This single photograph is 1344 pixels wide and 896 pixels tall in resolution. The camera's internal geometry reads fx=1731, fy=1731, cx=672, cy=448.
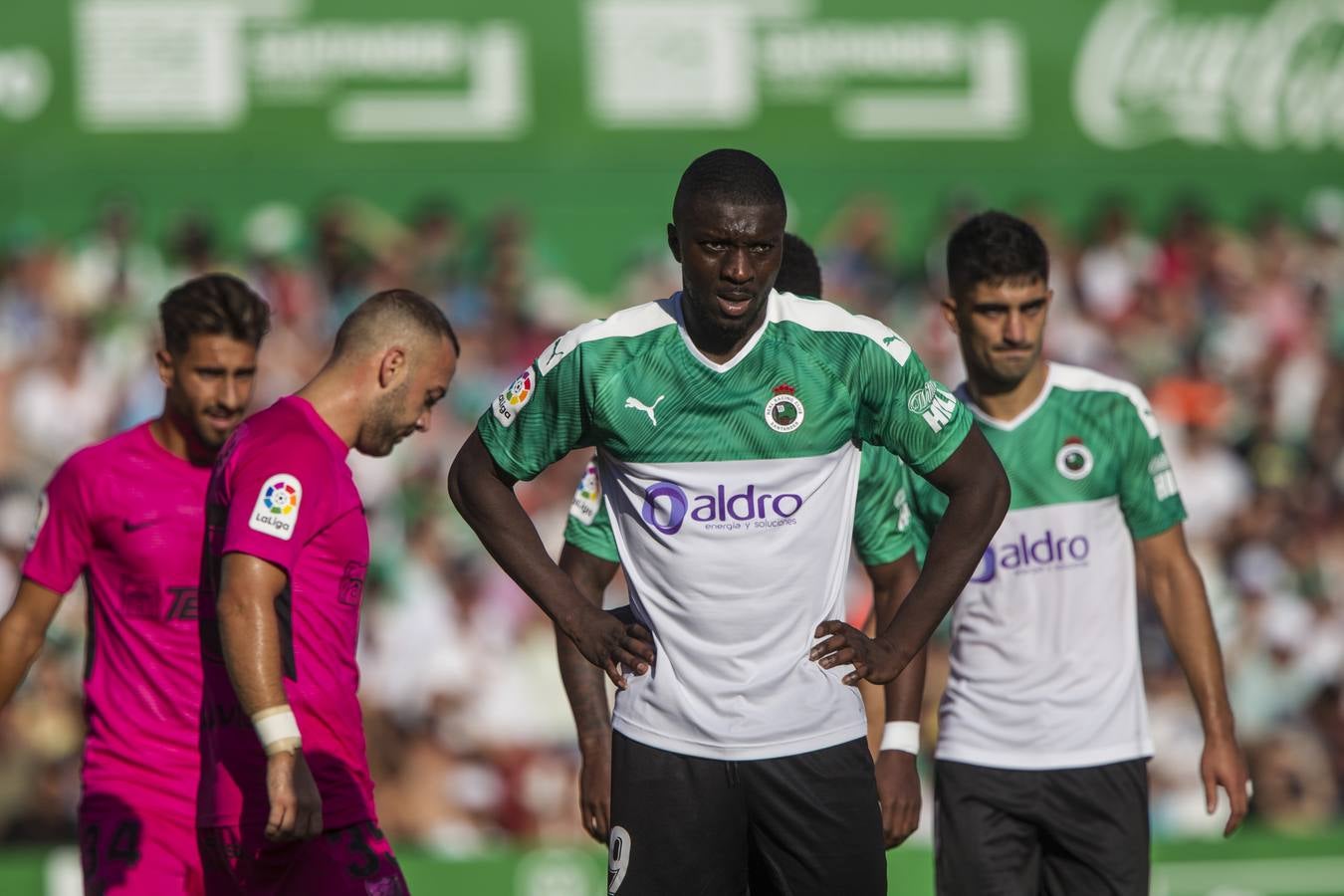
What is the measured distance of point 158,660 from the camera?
541cm

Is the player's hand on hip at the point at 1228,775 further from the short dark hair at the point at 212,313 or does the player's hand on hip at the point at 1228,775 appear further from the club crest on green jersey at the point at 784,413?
the short dark hair at the point at 212,313

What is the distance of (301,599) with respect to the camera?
4812mm

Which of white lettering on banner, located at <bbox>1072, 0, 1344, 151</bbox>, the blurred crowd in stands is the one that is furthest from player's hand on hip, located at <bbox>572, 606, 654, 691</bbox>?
white lettering on banner, located at <bbox>1072, 0, 1344, 151</bbox>

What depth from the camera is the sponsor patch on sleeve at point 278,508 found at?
4.62 m

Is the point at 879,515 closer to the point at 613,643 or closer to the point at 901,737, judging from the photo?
the point at 901,737

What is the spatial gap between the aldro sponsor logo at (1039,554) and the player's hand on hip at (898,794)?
2.93ft

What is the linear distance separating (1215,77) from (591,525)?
37.1ft

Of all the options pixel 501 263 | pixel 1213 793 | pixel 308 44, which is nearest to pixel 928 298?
pixel 501 263

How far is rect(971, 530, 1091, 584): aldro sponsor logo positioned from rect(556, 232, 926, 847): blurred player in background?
1.43ft

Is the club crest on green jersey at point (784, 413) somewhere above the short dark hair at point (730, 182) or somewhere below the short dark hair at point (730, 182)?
below

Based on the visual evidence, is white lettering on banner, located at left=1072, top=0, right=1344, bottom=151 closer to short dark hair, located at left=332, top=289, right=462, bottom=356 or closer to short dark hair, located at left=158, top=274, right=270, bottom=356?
short dark hair, located at left=158, top=274, right=270, bottom=356

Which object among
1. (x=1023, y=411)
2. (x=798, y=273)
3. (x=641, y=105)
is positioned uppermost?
(x=641, y=105)

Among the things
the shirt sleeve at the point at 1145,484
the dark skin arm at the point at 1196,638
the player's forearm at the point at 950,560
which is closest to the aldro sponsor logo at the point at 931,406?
the player's forearm at the point at 950,560

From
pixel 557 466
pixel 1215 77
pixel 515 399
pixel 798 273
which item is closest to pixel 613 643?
pixel 515 399
